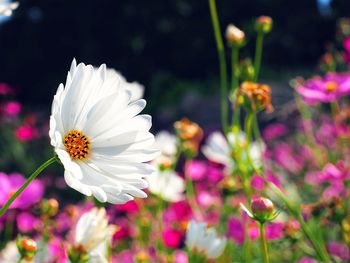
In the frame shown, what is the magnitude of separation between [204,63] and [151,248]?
683 centimetres

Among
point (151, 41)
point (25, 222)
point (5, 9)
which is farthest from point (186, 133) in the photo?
point (151, 41)

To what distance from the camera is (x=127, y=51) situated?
7668mm

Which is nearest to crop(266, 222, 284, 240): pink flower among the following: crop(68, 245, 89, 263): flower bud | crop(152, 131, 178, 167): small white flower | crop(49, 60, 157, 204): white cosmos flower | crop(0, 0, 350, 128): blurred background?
crop(152, 131, 178, 167): small white flower

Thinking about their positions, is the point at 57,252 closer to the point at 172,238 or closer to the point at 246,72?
the point at 172,238

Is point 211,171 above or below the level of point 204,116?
below

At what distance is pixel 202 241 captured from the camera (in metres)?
0.87

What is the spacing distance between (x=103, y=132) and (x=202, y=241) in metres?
0.33

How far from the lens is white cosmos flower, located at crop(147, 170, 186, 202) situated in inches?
48.6

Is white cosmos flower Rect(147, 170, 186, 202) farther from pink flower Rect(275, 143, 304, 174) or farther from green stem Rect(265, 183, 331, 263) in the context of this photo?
pink flower Rect(275, 143, 304, 174)

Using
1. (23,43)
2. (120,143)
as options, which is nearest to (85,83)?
(120,143)

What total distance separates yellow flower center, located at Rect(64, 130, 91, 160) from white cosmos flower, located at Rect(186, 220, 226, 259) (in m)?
0.30

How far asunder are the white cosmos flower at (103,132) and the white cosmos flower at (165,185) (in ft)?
1.99

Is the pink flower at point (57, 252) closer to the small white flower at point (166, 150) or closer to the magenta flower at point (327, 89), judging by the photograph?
the small white flower at point (166, 150)

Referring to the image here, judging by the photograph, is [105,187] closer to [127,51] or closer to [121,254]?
[121,254]
